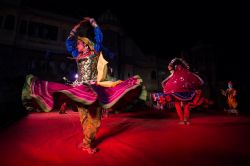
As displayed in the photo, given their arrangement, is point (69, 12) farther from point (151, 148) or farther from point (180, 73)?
point (151, 148)

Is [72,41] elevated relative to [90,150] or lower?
elevated

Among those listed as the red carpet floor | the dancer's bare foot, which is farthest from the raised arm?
the red carpet floor

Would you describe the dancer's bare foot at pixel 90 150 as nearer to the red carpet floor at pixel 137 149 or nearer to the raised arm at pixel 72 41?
the red carpet floor at pixel 137 149

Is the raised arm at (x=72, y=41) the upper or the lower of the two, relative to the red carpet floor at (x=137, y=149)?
upper

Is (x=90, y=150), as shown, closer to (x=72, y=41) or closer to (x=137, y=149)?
(x=137, y=149)

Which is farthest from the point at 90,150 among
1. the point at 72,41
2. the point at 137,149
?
the point at 72,41

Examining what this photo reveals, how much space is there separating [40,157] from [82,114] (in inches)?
47.9

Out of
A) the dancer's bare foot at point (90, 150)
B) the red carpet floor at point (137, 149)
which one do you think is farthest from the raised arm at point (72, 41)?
the red carpet floor at point (137, 149)

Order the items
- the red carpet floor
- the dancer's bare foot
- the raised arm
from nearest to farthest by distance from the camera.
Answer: the red carpet floor, the dancer's bare foot, the raised arm

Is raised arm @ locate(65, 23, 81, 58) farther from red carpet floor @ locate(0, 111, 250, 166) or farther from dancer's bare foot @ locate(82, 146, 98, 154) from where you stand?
red carpet floor @ locate(0, 111, 250, 166)

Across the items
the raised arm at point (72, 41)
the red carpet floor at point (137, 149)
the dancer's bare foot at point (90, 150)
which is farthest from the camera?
the raised arm at point (72, 41)

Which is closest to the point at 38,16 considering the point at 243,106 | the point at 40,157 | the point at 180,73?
the point at 180,73

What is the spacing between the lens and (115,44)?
22.4m

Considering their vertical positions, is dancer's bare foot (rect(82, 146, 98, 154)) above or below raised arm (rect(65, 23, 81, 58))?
below
